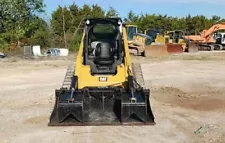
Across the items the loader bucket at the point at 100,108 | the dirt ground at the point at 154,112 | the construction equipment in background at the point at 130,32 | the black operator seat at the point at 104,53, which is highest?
the construction equipment in background at the point at 130,32

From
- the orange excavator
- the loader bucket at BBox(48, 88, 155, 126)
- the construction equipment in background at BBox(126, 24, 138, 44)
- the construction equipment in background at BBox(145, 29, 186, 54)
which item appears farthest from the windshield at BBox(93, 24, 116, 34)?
the orange excavator

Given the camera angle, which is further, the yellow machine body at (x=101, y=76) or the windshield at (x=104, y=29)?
the windshield at (x=104, y=29)

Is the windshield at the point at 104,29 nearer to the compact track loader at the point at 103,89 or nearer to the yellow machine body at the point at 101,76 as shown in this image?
the compact track loader at the point at 103,89

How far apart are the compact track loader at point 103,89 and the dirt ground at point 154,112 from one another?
31cm

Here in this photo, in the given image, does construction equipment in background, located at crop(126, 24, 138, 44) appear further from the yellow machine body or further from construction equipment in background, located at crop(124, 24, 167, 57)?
the yellow machine body

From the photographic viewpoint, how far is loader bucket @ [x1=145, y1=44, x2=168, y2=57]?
30.6 meters

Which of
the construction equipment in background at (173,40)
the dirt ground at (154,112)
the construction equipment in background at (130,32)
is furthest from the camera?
the construction equipment in background at (173,40)

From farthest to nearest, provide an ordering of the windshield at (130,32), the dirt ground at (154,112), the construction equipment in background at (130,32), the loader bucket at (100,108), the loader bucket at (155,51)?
1. the windshield at (130,32)
2. the construction equipment in background at (130,32)
3. the loader bucket at (155,51)
4. the loader bucket at (100,108)
5. the dirt ground at (154,112)

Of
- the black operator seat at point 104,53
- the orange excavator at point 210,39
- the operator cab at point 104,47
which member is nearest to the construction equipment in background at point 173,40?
the orange excavator at point 210,39

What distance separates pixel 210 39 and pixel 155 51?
1374 centimetres

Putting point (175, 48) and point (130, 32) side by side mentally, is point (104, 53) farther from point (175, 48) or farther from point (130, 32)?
point (175, 48)

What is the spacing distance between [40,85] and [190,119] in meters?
7.10

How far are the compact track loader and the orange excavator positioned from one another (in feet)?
103

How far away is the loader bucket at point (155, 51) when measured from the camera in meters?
30.6
